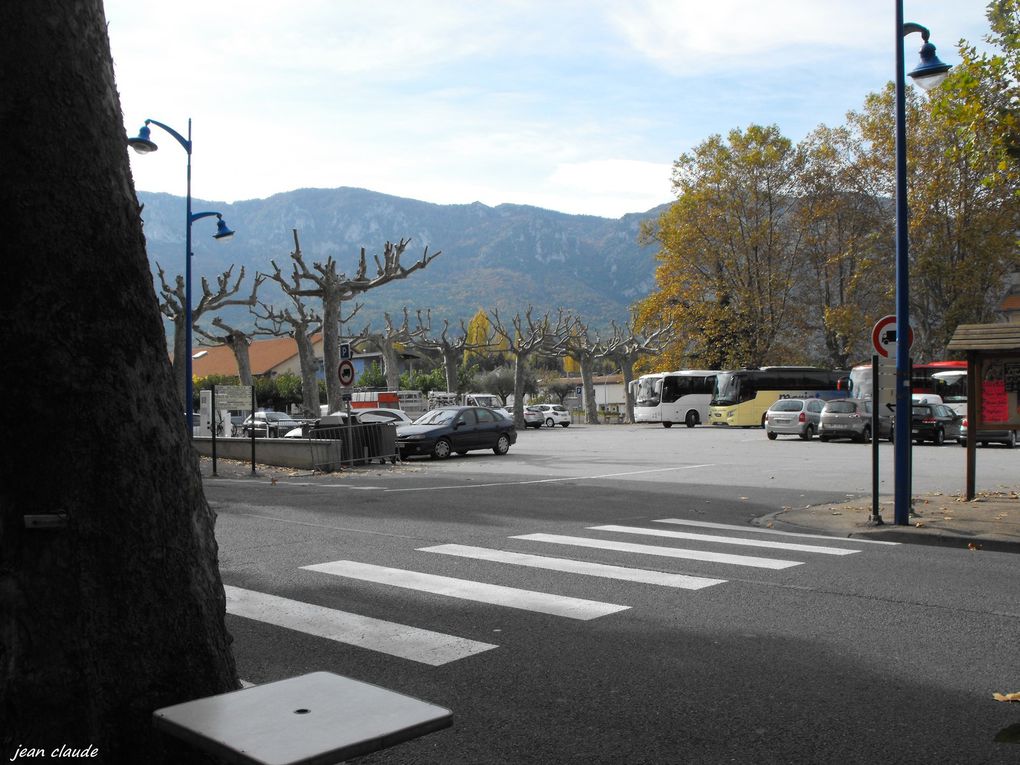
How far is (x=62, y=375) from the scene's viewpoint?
10.8 ft

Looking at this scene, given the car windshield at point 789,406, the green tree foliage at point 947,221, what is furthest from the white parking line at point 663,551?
the green tree foliage at point 947,221

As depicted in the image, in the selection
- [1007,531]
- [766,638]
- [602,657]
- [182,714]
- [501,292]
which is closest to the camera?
[182,714]

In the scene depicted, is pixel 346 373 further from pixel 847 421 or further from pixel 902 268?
pixel 847 421

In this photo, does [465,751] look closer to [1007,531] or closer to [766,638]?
[766,638]

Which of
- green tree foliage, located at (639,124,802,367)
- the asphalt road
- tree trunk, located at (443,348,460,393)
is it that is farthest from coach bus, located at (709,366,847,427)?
the asphalt road

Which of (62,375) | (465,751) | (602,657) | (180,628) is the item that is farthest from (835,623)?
(62,375)

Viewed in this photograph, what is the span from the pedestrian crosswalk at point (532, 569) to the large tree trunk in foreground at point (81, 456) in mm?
2556

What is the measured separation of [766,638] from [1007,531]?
19.7 ft

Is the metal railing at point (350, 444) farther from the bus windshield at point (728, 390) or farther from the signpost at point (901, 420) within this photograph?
the bus windshield at point (728, 390)

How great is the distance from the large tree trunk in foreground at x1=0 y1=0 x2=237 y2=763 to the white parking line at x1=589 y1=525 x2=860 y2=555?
7627 millimetres

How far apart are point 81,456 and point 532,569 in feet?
19.2

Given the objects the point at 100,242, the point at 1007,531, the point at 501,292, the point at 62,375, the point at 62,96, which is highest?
the point at 501,292

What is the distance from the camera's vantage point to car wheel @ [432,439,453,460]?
2709 centimetres

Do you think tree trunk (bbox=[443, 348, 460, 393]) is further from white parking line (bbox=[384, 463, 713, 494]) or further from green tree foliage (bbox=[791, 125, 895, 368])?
white parking line (bbox=[384, 463, 713, 494])
